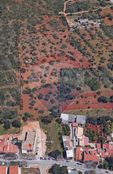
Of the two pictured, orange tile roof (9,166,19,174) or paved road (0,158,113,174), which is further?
paved road (0,158,113,174)

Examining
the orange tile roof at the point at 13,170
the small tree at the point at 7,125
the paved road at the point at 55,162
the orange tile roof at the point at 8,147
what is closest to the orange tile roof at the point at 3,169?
the orange tile roof at the point at 13,170

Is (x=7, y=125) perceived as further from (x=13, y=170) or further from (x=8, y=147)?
(x=13, y=170)

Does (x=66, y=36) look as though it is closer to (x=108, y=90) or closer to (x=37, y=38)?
(x=37, y=38)

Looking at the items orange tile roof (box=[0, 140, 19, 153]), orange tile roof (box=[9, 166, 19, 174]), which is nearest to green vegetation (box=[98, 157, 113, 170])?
orange tile roof (box=[9, 166, 19, 174])

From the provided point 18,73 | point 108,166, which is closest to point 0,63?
point 18,73

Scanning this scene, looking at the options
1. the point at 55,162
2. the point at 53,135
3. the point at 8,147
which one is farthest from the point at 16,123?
the point at 55,162

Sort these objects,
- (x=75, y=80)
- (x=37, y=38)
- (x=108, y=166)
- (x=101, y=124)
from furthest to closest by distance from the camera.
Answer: (x=37, y=38) < (x=75, y=80) < (x=101, y=124) < (x=108, y=166)

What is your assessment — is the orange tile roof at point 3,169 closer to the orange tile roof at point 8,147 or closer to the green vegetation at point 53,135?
the orange tile roof at point 8,147

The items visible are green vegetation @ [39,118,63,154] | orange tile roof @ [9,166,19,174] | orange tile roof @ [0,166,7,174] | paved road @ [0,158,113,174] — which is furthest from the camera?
green vegetation @ [39,118,63,154]

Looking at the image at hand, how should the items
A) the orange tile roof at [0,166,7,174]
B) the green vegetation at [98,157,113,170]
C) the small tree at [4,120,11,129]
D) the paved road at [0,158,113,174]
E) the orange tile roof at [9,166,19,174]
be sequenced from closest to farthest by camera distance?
the orange tile roof at [0,166,7,174] → the orange tile roof at [9,166,19,174] → the paved road at [0,158,113,174] → the green vegetation at [98,157,113,170] → the small tree at [4,120,11,129]

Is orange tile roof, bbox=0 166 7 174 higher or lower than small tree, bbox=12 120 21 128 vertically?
lower

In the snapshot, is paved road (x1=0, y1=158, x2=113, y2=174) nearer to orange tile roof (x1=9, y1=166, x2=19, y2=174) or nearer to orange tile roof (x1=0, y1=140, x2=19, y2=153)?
orange tile roof (x1=0, y1=140, x2=19, y2=153)
